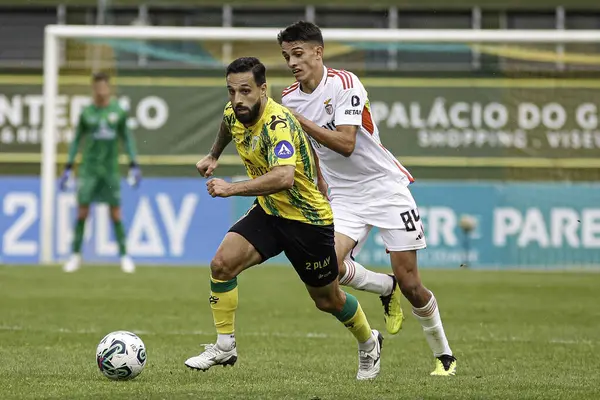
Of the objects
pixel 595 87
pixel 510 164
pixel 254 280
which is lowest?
pixel 254 280

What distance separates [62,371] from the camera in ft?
26.5

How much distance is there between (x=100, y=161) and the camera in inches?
714

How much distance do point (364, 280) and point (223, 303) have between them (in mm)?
1414

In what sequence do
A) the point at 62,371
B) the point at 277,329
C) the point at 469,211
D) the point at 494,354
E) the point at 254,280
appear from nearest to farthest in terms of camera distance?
the point at 62,371, the point at 494,354, the point at 277,329, the point at 254,280, the point at 469,211

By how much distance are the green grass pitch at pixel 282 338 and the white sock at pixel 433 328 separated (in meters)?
0.20

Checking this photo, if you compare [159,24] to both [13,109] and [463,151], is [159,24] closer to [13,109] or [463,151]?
[13,109]

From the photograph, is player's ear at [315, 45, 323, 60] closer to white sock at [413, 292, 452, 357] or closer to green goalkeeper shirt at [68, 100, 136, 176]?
white sock at [413, 292, 452, 357]

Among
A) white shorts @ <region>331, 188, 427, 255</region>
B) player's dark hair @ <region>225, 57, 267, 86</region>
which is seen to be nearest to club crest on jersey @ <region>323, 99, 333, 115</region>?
white shorts @ <region>331, 188, 427, 255</region>

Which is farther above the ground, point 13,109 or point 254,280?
point 13,109

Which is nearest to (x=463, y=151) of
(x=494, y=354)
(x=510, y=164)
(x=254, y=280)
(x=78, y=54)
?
(x=510, y=164)

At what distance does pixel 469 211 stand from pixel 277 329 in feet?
28.9

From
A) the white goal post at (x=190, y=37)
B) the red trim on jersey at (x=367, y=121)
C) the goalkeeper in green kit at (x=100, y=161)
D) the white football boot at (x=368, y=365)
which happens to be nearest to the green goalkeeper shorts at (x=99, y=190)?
the goalkeeper in green kit at (x=100, y=161)

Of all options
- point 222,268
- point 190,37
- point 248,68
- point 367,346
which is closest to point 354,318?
point 367,346

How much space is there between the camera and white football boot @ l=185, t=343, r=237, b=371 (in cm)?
775
